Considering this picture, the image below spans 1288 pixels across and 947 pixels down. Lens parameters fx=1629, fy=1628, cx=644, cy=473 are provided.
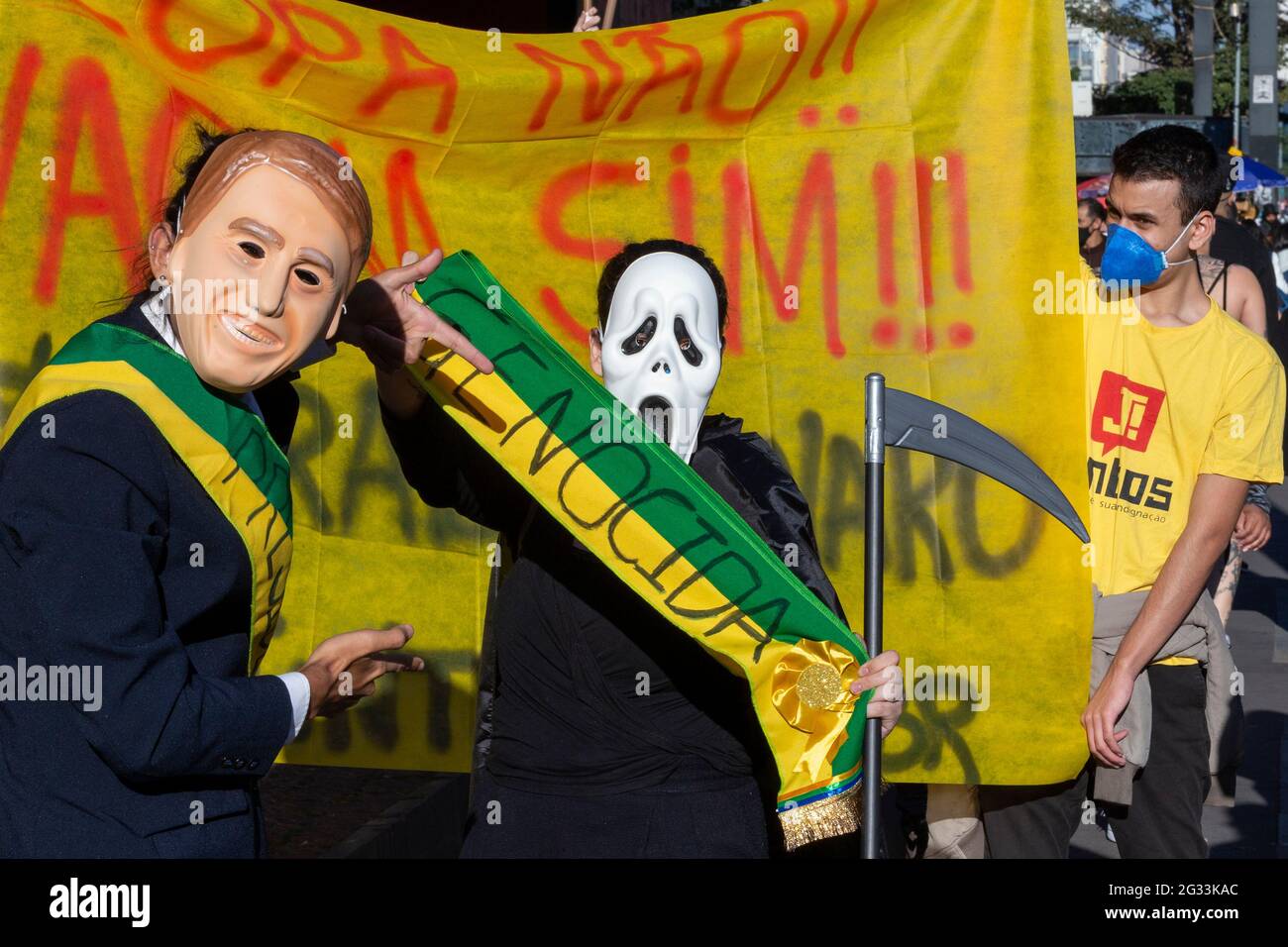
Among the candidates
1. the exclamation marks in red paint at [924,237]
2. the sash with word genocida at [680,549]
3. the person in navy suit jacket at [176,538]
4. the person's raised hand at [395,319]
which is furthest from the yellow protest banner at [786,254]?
the person in navy suit jacket at [176,538]

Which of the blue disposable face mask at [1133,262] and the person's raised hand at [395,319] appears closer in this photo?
the person's raised hand at [395,319]

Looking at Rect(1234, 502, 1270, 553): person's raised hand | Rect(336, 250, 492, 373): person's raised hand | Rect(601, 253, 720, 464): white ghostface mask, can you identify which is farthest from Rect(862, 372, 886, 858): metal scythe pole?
Rect(1234, 502, 1270, 553): person's raised hand

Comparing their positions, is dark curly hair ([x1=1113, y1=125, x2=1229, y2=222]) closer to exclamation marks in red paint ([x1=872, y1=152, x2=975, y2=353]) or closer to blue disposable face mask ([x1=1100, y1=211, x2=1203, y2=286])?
blue disposable face mask ([x1=1100, y1=211, x2=1203, y2=286])

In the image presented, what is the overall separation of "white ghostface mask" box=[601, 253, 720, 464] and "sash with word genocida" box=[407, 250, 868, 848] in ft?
0.64

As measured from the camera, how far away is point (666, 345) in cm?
300

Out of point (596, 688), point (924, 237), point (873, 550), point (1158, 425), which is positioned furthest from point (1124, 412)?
point (596, 688)

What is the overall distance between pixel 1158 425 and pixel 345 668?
2177mm

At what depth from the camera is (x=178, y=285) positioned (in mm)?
2289

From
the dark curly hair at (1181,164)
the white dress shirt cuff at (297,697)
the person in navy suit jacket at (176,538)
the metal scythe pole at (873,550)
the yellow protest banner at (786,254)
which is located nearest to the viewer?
the person in navy suit jacket at (176,538)

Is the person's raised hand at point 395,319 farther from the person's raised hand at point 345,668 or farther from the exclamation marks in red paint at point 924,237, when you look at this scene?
the exclamation marks in red paint at point 924,237

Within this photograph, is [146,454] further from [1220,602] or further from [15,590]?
[1220,602]

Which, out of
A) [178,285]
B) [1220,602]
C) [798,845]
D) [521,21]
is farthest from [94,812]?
[1220,602]

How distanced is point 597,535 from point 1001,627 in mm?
1382

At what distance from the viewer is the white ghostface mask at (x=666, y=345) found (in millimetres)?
2975
